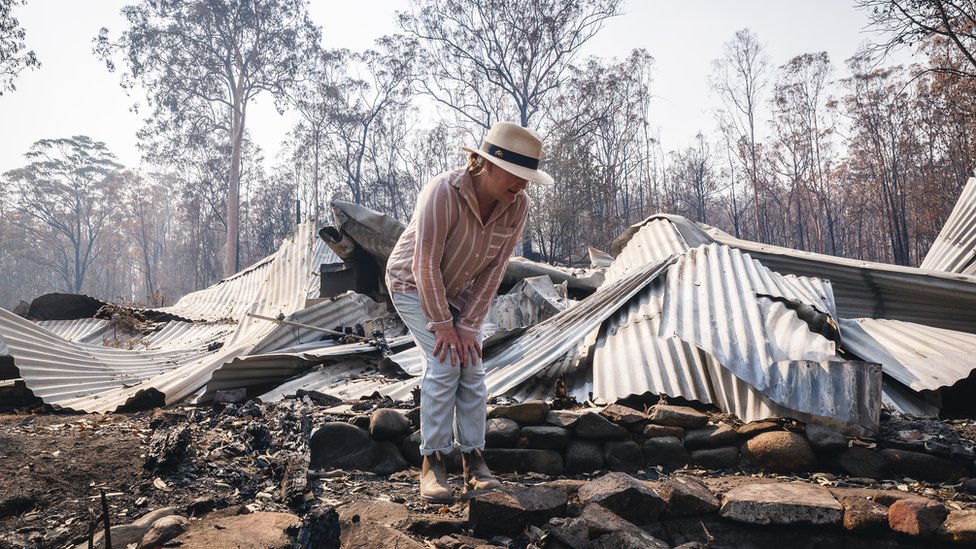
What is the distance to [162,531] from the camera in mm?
1850

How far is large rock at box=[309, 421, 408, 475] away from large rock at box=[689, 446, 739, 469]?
1394mm

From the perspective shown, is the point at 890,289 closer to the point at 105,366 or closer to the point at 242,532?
the point at 242,532

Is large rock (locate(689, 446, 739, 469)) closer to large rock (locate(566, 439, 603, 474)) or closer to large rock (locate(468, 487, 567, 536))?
large rock (locate(566, 439, 603, 474))

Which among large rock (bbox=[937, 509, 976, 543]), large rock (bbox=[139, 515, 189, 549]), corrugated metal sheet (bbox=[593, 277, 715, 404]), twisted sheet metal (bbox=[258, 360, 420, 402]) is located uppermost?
corrugated metal sheet (bbox=[593, 277, 715, 404])

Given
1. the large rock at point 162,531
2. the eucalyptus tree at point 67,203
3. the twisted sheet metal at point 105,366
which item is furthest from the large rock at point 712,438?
the eucalyptus tree at point 67,203

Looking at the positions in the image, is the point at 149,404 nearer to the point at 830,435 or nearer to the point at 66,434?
the point at 66,434

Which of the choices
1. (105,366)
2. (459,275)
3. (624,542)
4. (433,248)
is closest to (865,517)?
(624,542)

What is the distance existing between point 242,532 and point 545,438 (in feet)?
4.87

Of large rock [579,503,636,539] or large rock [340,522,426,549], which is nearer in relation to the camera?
large rock [340,522,426,549]

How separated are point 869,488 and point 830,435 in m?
0.27

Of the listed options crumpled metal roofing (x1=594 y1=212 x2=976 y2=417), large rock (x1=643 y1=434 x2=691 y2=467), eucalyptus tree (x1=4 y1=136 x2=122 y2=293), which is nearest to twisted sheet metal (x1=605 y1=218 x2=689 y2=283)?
crumpled metal roofing (x1=594 y1=212 x2=976 y2=417)

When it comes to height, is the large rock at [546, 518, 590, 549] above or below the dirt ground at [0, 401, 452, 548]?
below

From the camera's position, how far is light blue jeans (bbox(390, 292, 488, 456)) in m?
2.44

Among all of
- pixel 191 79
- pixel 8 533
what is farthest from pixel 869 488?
pixel 191 79
